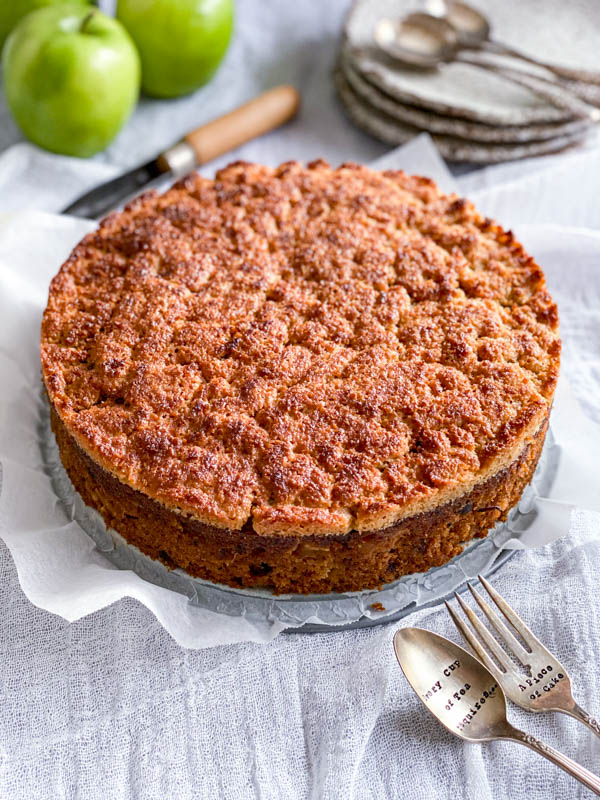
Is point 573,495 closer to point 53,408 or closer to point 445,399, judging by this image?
point 445,399

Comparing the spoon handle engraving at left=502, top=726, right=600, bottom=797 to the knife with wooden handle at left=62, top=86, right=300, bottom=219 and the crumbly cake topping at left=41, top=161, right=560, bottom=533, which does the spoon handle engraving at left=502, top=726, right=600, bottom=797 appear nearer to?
the crumbly cake topping at left=41, top=161, right=560, bottom=533

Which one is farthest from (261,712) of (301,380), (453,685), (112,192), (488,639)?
(112,192)

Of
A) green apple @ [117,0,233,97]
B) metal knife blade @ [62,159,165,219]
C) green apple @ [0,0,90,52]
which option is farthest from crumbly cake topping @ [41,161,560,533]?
green apple @ [0,0,90,52]

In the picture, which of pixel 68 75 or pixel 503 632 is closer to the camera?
pixel 503 632

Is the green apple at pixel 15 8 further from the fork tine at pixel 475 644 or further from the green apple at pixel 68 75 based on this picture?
the fork tine at pixel 475 644

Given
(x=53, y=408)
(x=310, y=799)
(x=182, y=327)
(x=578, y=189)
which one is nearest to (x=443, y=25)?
(x=578, y=189)

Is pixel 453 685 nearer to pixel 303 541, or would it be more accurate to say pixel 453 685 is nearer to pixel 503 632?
pixel 503 632
